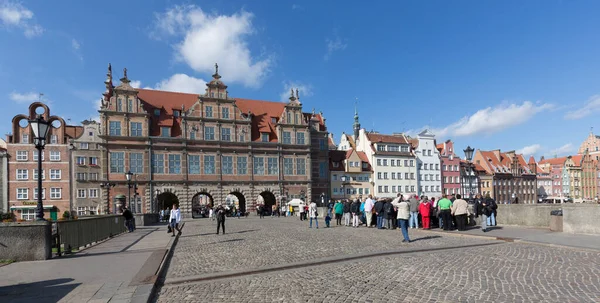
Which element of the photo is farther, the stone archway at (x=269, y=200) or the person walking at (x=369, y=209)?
the stone archway at (x=269, y=200)

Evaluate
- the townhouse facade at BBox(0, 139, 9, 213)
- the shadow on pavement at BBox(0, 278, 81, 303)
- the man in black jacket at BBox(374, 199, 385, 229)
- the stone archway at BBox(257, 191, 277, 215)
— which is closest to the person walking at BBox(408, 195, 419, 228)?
the man in black jacket at BBox(374, 199, 385, 229)

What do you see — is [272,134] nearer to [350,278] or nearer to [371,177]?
[371,177]

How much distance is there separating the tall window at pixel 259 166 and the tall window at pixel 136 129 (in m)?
14.6

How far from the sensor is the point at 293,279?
8.35 m

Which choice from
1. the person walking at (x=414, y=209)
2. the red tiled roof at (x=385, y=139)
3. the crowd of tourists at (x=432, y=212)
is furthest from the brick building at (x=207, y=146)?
the person walking at (x=414, y=209)

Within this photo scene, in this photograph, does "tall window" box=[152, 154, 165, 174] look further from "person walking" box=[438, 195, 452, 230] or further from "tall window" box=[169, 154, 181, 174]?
"person walking" box=[438, 195, 452, 230]

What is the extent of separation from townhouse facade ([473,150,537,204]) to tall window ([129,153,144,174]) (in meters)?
69.5

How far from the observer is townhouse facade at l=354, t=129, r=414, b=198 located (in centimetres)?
7231

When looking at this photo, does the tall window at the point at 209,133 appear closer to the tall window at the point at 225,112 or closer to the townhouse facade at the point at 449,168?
the tall window at the point at 225,112

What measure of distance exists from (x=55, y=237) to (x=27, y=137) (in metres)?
52.8

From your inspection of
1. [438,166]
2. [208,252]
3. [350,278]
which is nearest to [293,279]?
[350,278]

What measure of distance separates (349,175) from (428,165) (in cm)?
1856

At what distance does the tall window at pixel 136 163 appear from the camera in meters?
48.8

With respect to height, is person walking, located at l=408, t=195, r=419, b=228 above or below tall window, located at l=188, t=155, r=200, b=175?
below
